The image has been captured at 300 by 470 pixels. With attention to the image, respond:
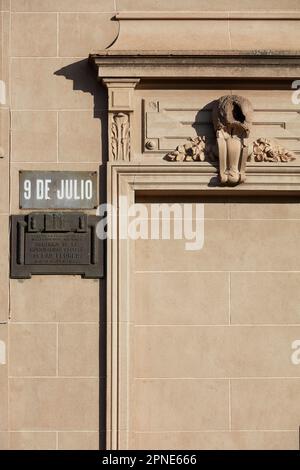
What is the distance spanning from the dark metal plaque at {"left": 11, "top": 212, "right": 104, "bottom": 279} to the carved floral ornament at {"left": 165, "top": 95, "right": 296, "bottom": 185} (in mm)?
1239

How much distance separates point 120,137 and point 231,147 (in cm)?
121

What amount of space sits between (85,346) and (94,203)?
155 cm

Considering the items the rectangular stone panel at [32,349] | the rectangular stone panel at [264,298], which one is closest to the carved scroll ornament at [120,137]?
the rectangular stone panel at [264,298]

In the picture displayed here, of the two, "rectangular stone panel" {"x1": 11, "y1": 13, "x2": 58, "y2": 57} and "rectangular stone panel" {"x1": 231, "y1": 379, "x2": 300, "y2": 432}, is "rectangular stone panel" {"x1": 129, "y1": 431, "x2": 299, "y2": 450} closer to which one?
"rectangular stone panel" {"x1": 231, "y1": 379, "x2": 300, "y2": 432}

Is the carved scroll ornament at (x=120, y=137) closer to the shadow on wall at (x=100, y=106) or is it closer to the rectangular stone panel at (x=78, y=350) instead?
the shadow on wall at (x=100, y=106)

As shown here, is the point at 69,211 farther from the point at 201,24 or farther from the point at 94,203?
the point at 201,24

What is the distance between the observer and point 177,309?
15.1 meters

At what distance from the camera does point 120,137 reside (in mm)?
15000

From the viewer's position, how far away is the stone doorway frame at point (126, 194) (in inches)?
578

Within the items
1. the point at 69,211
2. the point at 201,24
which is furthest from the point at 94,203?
the point at 201,24

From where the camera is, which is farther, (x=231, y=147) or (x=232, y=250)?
(x=232, y=250)

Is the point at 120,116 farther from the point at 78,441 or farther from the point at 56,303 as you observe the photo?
the point at 78,441

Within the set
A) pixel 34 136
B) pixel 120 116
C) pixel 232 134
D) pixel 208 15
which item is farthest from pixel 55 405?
pixel 208 15
